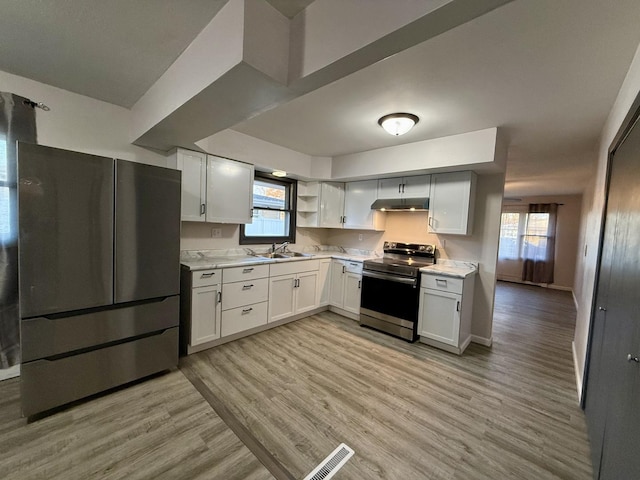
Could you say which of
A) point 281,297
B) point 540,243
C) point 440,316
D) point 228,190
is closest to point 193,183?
point 228,190

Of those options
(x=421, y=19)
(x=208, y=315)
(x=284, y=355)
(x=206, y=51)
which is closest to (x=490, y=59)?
(x=421, y=19)

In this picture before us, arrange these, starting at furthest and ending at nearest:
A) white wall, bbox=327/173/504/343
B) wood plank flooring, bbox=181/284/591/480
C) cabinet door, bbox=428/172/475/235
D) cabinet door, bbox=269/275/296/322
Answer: cabinet door, bbox=269/275/296/322, white wall, bbox=327/173/504/343, cabinet door, bbox=428/172/475/235, wood plank flooring, bbox=181/284/591/480

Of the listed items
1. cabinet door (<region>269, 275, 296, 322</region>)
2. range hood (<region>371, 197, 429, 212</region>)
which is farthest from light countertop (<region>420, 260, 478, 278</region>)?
cabinet door (<region>269, 275, 296, 322</region>)

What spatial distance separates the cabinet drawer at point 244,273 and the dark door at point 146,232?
0.58 metres

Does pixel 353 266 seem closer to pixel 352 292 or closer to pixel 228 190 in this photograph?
pixel 352 292

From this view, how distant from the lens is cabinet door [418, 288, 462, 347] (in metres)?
2.96

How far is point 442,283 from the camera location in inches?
120

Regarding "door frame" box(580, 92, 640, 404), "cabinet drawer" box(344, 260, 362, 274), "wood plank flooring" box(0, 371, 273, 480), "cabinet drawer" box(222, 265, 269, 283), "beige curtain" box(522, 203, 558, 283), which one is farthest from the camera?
"beige curtain" box(522, 203, 558, 283)

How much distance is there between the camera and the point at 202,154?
2.92m

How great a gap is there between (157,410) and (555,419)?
3.00 metres

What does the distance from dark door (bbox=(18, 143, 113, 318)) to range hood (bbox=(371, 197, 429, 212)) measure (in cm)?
307

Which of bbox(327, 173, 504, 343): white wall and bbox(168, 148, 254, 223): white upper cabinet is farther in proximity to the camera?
bbox(327, 173, 504, 343): white wall

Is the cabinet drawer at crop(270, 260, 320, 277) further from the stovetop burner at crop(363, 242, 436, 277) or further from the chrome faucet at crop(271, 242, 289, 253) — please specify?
the stovetop burner at crop(363, 242, 436, 277)

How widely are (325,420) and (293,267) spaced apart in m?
1.98
